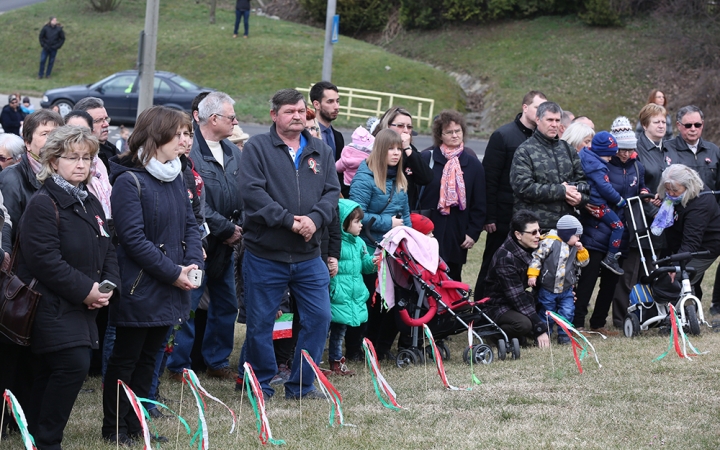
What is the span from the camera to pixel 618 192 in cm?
941

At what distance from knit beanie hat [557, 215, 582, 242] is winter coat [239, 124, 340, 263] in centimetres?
306

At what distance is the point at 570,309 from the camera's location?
8898 millimetres

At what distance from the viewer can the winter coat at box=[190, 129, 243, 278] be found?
6.99m

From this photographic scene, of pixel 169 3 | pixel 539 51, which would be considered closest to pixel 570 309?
pixel 539 51

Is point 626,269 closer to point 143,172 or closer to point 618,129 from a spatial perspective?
point 618,129

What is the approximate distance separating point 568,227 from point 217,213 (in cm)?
351

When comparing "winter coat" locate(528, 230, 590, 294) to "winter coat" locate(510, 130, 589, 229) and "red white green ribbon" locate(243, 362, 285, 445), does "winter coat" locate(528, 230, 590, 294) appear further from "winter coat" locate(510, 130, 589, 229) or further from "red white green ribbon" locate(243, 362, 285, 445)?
"red white green ribbon" locate(243, 362, 285, 445)

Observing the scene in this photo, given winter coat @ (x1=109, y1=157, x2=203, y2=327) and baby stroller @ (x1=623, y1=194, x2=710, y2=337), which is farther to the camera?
baby stroller @ (x1=623, y1=194, x2=710, y2=337)

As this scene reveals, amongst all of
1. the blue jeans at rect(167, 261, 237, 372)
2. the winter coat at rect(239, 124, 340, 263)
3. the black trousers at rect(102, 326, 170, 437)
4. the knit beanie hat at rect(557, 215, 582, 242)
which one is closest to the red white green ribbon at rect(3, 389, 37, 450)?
the black trousers at rect(102, 326, 170, 437)

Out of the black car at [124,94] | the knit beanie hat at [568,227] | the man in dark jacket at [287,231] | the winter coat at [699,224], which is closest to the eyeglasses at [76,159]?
the man in dark jacket at [287,231]

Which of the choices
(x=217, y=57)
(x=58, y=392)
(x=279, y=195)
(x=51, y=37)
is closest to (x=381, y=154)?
(x=279, y=195)

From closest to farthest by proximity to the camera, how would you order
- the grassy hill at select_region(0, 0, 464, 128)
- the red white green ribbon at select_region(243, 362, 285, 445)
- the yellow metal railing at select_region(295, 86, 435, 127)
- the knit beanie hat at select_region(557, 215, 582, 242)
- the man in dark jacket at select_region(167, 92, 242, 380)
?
the red white green ribbon at select_region(243, 362, 285, 445) → the man in dark jacket at select_region(167, 92, 242, 380) → the knit beanie hat at select_region(557, 215, 582, 242) → the yellow metal railing at select_region(295, 86, 435, 127) → the grassy hill at select_region(0, 0, 464, 128)

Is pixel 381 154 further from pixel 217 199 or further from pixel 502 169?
pixel 502 169

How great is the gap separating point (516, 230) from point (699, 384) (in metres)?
2.35
